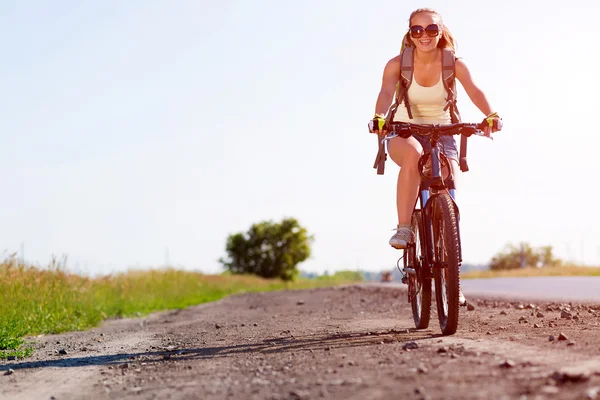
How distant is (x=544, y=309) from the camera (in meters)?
9.51

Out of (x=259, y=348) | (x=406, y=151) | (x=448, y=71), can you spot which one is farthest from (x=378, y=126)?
(x=259, y=348)

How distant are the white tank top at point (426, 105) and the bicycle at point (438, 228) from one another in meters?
0.44

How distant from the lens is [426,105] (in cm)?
686

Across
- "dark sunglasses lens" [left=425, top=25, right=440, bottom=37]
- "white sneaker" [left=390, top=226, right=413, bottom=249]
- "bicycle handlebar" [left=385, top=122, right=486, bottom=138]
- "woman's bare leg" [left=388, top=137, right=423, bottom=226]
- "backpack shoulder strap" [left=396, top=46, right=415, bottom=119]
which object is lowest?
"white sneaker" [left=390, top=226, right=413, bottom=249]

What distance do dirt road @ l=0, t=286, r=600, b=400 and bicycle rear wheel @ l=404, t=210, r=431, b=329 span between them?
0.65 feet

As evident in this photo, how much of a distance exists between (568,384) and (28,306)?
9851 millimetres

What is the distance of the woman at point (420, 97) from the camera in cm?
Answer: 661

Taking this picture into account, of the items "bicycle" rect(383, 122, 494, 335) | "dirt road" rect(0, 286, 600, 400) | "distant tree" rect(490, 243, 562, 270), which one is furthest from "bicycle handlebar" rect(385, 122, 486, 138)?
"distant tree" rect(490, 243, 562, 270)

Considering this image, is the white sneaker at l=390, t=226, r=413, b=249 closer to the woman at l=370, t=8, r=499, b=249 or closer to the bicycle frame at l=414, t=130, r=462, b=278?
the woman at l=370, t=8, r=499, b=249

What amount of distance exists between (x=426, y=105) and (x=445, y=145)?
1.42ft

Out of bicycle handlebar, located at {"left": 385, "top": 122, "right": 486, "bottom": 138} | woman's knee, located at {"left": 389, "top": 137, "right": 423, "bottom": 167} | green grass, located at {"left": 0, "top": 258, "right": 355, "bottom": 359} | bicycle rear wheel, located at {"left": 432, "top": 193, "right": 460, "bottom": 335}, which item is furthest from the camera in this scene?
green grass, located at {"left": 0, "top": 258, "right": 355, "bottom": 359}

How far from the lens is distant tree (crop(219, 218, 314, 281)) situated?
66.7 meters

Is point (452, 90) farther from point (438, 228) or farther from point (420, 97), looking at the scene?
point (438, 228)

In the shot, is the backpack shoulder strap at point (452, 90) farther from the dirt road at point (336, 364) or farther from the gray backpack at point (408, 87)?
the dirt road at point (336, 364)
